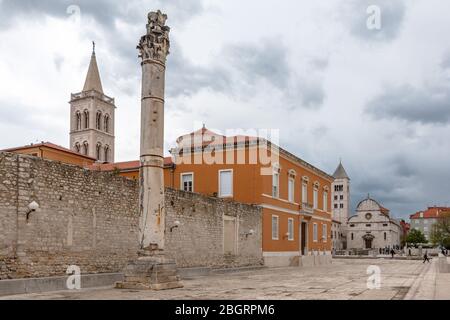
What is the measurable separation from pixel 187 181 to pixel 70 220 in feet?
53.4

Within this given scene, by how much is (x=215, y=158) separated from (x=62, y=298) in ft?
65.8

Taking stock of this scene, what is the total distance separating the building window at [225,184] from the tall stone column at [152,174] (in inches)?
632

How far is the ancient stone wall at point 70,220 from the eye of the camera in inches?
583

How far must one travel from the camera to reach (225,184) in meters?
32.1

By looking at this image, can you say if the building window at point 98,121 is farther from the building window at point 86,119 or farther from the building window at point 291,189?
the building window at point 291,189

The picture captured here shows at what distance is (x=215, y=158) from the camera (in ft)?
106

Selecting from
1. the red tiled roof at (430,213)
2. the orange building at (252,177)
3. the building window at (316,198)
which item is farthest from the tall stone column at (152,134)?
the red tiled roof at (430,213)

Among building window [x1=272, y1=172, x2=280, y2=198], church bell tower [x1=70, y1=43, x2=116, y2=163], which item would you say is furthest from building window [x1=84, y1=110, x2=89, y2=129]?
building window [x1=272, y1=172, x2=280, y2=198]

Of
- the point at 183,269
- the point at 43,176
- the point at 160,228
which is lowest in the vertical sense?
the point at 183,269

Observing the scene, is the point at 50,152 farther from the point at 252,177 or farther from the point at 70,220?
the point at 70,220

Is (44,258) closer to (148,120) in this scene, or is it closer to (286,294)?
(148,120)

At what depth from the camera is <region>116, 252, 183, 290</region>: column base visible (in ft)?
49.0
